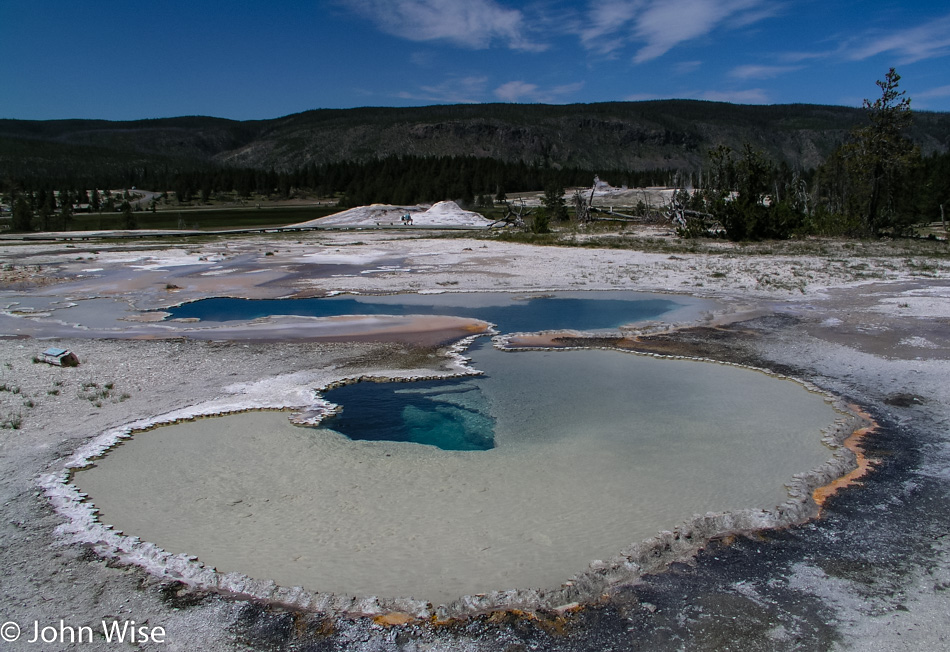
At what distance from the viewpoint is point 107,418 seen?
25.4 ft

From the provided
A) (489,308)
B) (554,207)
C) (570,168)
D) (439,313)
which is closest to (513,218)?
(554,207)

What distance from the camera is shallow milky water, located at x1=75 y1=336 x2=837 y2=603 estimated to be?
194 inches

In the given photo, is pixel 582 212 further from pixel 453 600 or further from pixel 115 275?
pixel 453 600

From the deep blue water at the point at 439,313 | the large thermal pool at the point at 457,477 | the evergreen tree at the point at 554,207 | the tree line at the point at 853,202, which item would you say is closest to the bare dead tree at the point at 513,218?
the evergreen tree at the point at 554,207

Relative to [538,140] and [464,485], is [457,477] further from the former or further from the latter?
[538,140]

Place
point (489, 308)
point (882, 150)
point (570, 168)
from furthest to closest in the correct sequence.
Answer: point (570, 168)
point (882, 150)
point (489, 308)

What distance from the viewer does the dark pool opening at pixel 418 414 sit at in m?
7.42

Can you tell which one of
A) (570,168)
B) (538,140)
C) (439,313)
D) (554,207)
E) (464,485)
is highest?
(538,140)

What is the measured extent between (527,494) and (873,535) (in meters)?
2.79

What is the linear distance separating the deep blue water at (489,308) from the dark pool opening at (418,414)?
14.0ft

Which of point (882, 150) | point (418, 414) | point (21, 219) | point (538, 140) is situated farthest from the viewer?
point (538, 140)

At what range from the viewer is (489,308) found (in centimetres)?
1570

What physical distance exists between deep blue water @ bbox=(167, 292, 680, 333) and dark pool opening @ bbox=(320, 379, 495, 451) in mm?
4254

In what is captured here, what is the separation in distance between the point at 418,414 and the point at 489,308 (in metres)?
7.75
